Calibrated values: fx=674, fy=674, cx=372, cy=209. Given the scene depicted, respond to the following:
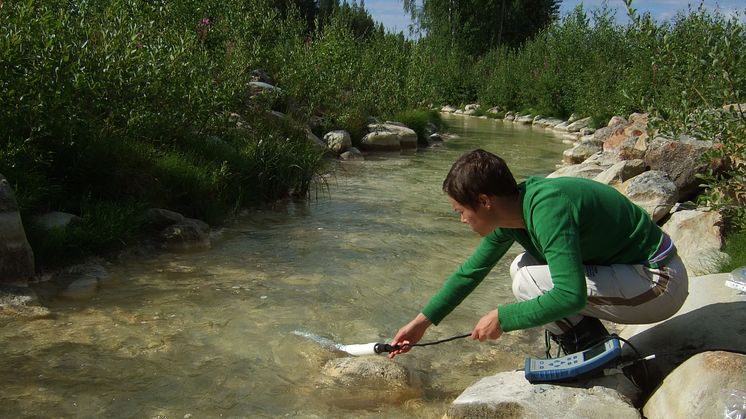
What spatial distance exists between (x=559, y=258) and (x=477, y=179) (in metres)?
0.43

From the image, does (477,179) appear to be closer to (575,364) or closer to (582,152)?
(575,364)

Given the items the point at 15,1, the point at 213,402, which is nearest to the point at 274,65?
the point at 15,1

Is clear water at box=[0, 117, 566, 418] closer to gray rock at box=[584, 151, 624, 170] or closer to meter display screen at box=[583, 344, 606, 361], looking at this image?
meter display screen at box=[583, 344, 606, 361]

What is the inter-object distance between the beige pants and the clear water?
93 cm

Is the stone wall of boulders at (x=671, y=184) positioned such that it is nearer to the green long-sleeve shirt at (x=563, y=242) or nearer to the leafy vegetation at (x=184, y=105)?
the leafy vegetation at (x=184, y=105)

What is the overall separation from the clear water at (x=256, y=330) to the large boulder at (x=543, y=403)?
0.47m

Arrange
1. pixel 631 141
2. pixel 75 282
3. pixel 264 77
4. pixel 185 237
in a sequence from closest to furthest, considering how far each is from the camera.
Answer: pixel 75 282
pixel 185 237
pixel 631 141
pixel 264 77

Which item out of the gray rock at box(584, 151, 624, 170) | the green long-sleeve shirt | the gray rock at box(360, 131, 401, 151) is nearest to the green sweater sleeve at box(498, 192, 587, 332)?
the green long-sleeve shirt

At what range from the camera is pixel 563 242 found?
8.16 ft

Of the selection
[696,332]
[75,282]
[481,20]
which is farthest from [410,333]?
[481,20]

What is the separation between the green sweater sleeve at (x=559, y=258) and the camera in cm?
249

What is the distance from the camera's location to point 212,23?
11.2 meters

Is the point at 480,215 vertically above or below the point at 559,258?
above

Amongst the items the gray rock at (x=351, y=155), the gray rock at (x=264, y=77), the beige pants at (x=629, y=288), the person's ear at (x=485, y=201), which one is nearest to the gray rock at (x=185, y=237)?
the beige pants at (x=629, y=288)
